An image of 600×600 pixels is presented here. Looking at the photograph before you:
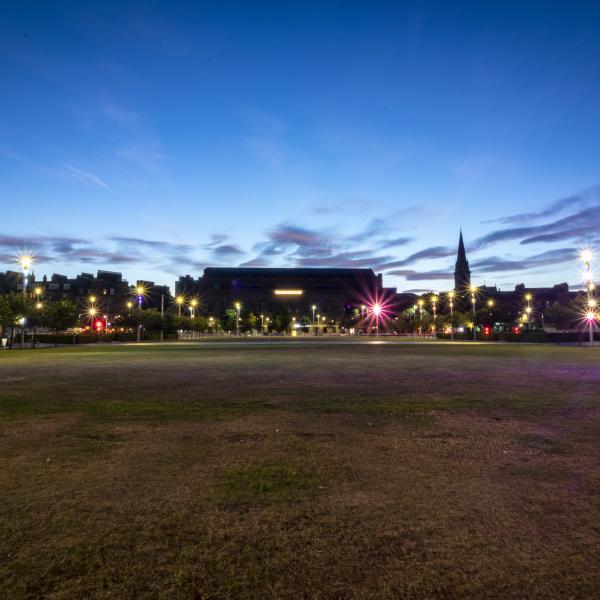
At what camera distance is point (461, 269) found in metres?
182

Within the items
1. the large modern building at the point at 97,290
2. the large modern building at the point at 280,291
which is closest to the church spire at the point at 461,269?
the large modern building at the point at 280,291

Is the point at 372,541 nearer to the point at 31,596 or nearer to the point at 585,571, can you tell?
the point at 585,571

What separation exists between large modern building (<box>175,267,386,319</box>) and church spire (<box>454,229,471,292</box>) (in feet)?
105

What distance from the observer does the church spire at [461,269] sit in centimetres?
17905

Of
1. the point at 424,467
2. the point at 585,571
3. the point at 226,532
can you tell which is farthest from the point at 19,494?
the point at 585,571

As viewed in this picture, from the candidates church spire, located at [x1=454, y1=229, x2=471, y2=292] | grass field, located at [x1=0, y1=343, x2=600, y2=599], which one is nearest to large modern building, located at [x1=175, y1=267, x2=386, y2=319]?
church spire, located at [x1=454, y1=229, x2=471, y2=292]

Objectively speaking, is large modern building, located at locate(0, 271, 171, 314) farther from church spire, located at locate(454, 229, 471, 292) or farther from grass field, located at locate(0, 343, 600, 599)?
grass field, located at locate(0, 343, 600, 599)

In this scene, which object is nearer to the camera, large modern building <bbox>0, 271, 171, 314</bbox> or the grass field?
the grass field

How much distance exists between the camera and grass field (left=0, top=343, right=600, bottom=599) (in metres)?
3.53

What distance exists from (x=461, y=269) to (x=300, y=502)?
188 m

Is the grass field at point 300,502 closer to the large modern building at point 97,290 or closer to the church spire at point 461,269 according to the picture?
the large modern building at point 97,290

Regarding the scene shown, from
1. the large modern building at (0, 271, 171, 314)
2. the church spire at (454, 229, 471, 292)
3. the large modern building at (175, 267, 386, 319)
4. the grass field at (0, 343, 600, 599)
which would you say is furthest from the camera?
the large modern building at (175, 267, 386, 319)

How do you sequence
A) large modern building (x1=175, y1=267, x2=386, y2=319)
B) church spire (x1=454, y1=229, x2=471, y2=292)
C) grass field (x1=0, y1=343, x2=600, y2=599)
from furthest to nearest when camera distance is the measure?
large modern building (x1=175, y1=267, x2=386, y2=319) → church spire (x1=454, y1=229, x2=471, y2=292) → grass field (x1=0, y1=343, x2=600, y2=599)

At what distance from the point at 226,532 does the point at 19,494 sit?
2731 millimetres
